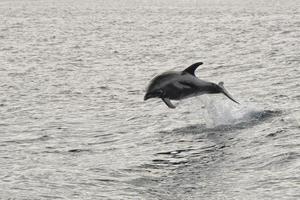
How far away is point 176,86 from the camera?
64.4 ft

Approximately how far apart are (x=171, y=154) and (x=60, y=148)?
3.73 m

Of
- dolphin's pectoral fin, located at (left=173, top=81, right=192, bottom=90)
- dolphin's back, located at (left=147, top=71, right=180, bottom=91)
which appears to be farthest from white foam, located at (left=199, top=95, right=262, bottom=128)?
dolphin's back, located at (left=147, top=71, right=180, bottom=91)

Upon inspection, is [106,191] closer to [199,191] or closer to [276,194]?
[199,191]

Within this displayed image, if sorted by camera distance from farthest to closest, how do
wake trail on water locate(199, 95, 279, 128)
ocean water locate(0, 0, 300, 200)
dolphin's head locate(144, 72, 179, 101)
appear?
wake trail on water locate(199, 95, 279, 128) < dolphin's head locate(144, 72, 179, 101) < ocean water locate(0, 0, 300, 200)

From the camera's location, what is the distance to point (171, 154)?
66.2 ft

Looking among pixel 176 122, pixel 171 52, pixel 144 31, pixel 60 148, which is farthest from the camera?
pixel 144 31

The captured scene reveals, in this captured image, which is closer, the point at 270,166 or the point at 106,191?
the point at 106,191

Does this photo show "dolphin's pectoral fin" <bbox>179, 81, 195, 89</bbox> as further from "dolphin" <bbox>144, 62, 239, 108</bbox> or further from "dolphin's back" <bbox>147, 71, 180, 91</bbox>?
"dolphin's back" <bbox>147, 71, 180, 91</bbox>

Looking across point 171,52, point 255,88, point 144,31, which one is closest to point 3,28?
point 144,31

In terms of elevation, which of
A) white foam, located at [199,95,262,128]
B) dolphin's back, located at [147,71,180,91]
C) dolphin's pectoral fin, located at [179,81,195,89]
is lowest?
white foam, located at [199,95,262,128]

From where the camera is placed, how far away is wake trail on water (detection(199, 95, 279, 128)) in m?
24.2

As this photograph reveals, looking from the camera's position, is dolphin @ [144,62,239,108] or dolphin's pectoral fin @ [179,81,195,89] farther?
dolphin's pectoral fin @ [179,81,195,89]

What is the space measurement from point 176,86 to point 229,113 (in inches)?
237

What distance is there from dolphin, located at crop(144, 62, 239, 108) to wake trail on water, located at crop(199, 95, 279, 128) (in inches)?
146
